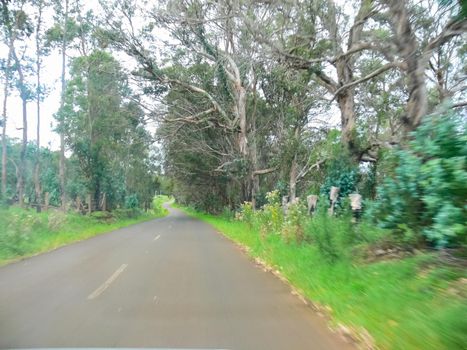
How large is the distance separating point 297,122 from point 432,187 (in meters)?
22.4

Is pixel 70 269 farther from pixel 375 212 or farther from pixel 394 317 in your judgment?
pixel 394 317

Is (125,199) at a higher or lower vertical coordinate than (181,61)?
lower

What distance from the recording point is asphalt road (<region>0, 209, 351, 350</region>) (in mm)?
5469

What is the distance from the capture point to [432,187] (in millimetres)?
7375

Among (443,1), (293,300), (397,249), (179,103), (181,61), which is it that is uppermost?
(181,61)

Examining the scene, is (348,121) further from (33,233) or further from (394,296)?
(33,233)

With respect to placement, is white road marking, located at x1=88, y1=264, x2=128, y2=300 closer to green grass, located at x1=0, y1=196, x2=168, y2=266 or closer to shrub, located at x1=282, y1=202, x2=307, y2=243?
green grass, located at x1=0, y1=196, x2=168, y2=266

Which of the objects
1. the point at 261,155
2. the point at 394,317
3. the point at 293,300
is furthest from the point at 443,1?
the point at 261,155

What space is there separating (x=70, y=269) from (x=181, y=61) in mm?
20302

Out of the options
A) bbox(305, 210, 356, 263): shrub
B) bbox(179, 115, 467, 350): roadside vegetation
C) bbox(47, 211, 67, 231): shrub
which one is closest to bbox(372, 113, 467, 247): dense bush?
bbox(179, 115, 467, 350): roadside vegetation

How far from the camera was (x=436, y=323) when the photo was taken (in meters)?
4.84

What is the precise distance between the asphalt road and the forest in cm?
84

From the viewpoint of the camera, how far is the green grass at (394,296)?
15.6 ft

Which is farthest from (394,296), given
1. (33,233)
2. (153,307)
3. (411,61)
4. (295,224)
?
(33,233)
